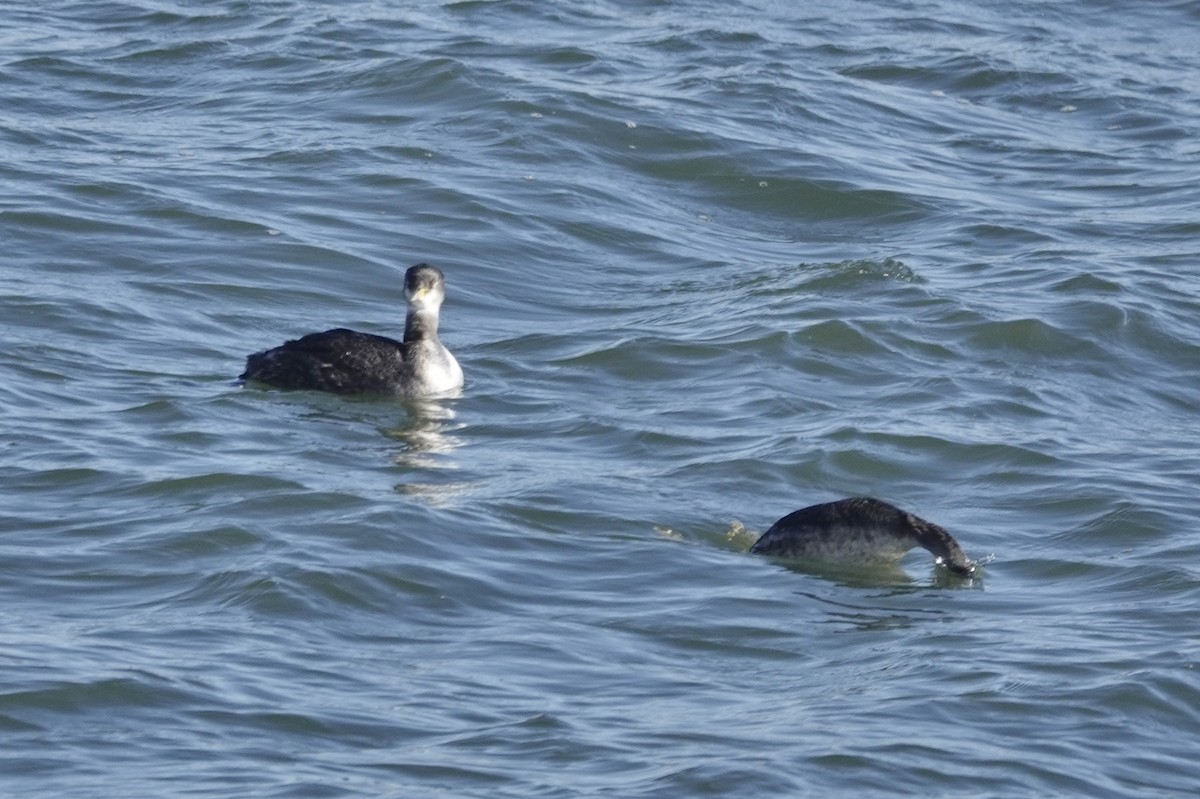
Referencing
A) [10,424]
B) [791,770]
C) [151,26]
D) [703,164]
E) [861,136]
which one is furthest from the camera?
[151,26]

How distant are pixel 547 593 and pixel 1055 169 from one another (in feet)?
39.4

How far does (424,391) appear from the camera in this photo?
1430cm

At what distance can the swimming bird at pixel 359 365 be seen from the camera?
14.2 m

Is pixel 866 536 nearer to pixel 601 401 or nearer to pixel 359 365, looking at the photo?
pixel 601 401

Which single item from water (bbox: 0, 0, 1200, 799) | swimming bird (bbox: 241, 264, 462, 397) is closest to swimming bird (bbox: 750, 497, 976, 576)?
water (bbox: 0, 0, 1200, 799)

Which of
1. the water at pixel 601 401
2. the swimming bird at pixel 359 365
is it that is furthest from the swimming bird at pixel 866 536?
the swimming bird at pixel 359 365

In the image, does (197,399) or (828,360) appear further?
(828,360)

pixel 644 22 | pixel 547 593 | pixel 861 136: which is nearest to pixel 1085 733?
pixel 547 593

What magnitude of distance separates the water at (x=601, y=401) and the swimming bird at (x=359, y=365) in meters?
0.15

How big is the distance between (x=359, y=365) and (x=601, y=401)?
4.98 ft

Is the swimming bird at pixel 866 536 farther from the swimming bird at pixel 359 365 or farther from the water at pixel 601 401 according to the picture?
the swimming bird at pixel 359 365

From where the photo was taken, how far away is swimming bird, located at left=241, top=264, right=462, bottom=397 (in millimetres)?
14211

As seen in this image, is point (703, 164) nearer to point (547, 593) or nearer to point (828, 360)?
point (828, 360)

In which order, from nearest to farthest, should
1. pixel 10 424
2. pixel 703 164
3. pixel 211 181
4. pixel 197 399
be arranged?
pixel 10 424 → pixel 197 399 → pixel 211 181 → pixel 703 164
